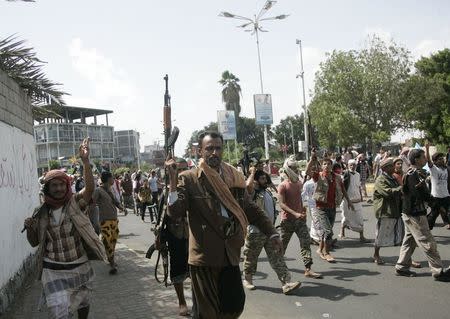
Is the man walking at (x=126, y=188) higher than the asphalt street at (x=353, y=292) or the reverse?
higher

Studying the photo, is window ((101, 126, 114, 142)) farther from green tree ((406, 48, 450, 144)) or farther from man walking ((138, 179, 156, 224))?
man walking ((138, 179, 156, 224))

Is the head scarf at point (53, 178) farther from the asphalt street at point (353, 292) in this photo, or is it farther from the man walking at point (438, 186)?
the man walking at point (438, 186)

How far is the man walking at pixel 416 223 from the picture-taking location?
6570mm

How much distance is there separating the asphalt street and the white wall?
3285 mm

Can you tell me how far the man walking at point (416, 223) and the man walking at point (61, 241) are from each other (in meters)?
4.24

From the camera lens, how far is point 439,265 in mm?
6586

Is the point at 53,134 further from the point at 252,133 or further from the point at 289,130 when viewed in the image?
the point at 289,130

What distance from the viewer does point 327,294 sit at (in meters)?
6.38

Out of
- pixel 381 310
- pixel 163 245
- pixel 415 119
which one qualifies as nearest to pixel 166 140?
pixel 163 245

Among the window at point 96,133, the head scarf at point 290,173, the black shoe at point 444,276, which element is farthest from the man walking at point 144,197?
the window at point 96,133

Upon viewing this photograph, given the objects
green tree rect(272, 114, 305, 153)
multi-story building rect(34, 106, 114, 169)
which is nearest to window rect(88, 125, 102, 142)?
multi-story building rect(34, 106, 114, 169)

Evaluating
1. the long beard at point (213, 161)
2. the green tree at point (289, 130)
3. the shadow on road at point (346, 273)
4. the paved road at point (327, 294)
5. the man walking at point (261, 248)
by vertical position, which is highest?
the green tree at point (289, 130)

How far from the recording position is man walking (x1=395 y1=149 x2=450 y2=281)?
6.57 metres

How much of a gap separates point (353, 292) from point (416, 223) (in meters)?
1.27
